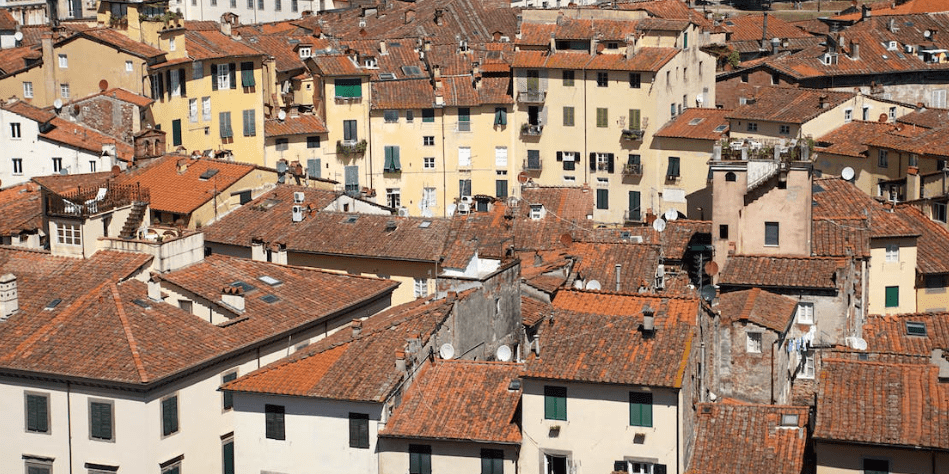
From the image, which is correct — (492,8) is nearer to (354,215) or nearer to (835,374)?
(354,215)

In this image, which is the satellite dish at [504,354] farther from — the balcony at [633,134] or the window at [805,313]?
the balcony at [633,134]

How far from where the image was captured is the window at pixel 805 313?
7031cm

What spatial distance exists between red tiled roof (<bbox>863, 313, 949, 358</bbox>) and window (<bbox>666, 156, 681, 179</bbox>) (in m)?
30.8

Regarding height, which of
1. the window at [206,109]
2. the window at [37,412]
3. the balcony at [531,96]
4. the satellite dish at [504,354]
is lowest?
→ the window at [37,412]

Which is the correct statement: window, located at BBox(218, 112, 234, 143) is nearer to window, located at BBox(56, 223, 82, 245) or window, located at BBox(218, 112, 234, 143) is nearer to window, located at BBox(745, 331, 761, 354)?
window, located at BBox(56, 223, 82, 245)

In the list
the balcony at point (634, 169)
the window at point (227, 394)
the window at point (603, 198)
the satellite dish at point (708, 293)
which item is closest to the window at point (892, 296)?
the satellite dish at point (708, 293)

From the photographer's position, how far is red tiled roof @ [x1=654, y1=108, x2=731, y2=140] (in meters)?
104

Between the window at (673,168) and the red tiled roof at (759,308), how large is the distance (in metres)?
35.6

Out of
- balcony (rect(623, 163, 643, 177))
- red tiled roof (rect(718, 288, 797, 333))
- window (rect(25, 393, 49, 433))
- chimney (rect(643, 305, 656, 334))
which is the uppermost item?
chimney (rect(643, 305, 656, 334))

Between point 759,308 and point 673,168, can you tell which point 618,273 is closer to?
point 759,308

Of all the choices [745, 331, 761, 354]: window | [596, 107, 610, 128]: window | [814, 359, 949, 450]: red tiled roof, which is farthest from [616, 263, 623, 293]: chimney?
[596, 107, 610, 128]: window

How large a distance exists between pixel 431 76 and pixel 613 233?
101ft

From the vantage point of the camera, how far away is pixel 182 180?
285 feet

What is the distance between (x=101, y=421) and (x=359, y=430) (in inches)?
363
